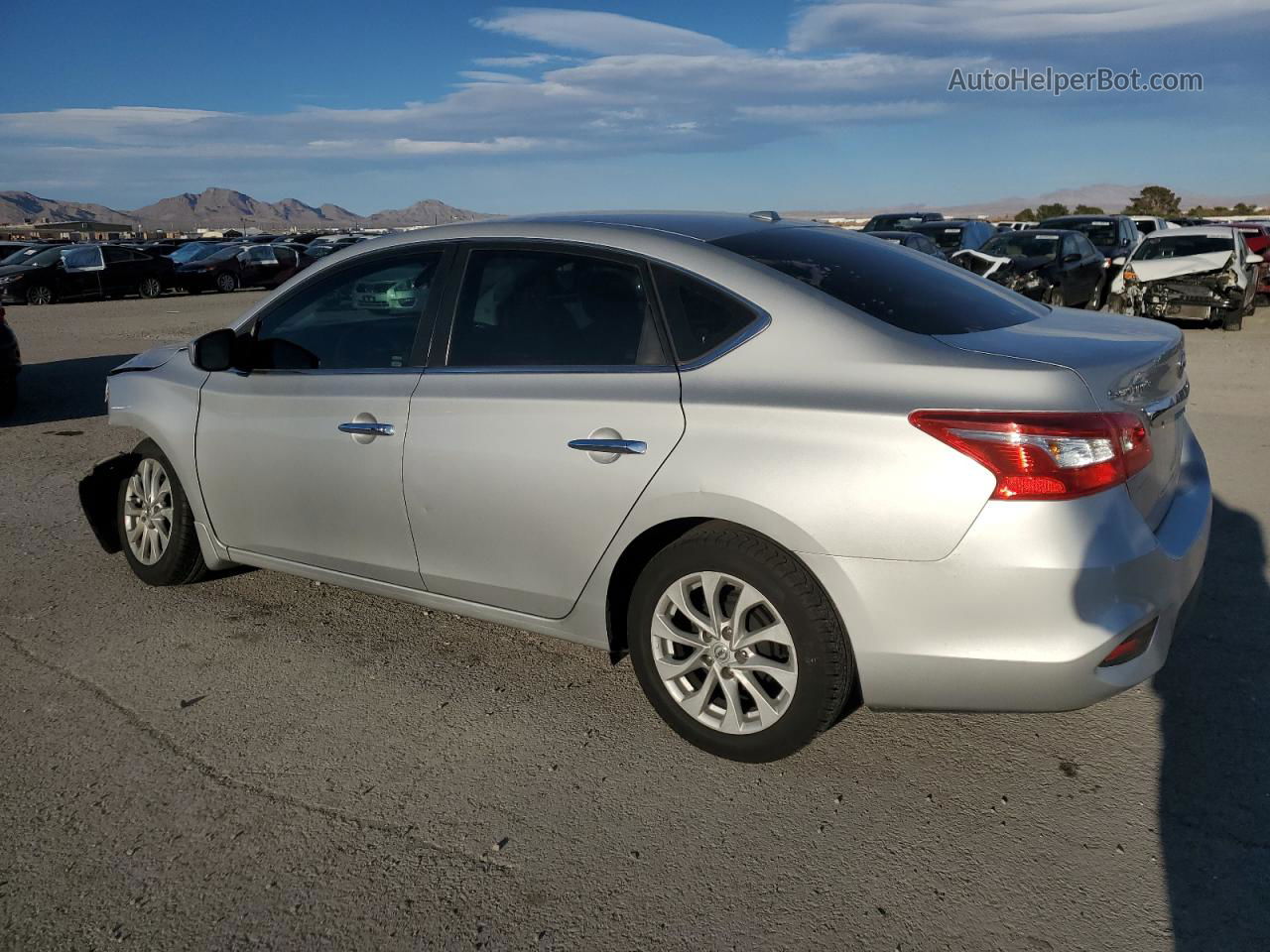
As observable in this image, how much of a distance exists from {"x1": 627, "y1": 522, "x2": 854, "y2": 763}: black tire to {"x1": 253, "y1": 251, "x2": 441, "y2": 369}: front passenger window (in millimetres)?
1348

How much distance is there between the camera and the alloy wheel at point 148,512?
4918 millimetres

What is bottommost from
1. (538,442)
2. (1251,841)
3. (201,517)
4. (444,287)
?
(1251,841)

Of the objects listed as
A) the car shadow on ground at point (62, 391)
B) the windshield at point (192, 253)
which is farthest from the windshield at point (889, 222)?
the windshield at point (192, 253)

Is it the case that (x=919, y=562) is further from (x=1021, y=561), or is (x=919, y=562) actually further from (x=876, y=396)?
(x=876, y=396)

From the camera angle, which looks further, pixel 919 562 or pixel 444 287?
pixel 444 287

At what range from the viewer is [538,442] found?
A: 3.50 m

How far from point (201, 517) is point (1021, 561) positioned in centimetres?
343

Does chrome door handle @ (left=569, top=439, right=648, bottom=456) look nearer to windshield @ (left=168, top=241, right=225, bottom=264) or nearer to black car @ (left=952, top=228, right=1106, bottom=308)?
black car @ (left=952, top=228, right=1106, bottom=308)

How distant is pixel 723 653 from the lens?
10.8 ft

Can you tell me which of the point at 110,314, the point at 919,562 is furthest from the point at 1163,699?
the point at 110,314

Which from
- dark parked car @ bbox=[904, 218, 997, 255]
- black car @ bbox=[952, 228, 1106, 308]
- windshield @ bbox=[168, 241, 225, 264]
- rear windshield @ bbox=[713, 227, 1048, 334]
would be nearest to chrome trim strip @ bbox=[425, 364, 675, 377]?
rear windshield @ bbox=[713, 227, 1048, 334]

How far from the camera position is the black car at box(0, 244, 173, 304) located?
2684 cm

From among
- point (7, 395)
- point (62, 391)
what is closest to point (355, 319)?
point (7, 395)

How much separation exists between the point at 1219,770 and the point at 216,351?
12.8 ft
